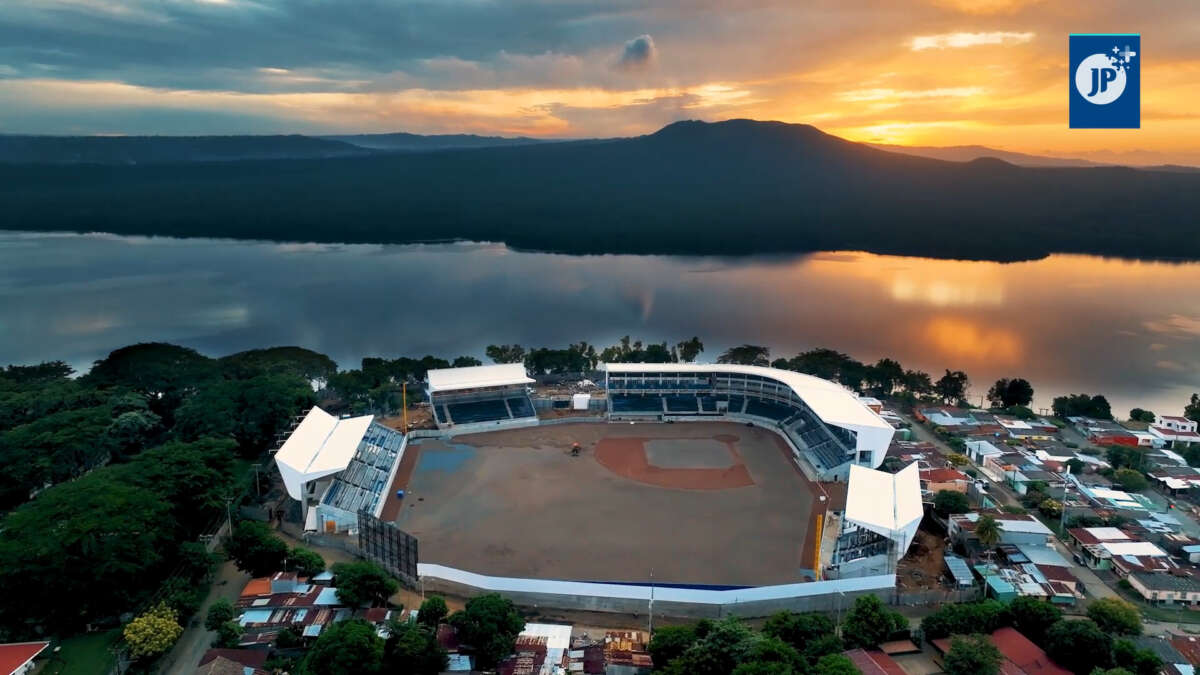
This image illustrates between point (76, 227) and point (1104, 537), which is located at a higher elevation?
point (76, 227)

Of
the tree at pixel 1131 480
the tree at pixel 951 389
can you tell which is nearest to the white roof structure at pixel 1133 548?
the tree at pixel 1131 480

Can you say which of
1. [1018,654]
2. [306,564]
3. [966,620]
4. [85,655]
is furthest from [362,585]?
[1018,654]

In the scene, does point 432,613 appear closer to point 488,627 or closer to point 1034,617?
point 488,627

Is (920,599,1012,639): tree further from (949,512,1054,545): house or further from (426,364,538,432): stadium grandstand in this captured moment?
(426,364,538,432): stadium grandstand

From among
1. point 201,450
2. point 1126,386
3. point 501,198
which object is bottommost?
point 1126,386

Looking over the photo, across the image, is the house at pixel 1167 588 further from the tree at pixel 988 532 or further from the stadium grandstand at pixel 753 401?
the stadium grandstand at pixel 753 401

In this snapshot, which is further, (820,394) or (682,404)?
(682,404)

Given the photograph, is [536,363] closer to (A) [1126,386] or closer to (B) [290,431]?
(B) [290,431]

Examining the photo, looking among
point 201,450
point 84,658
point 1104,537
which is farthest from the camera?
point 201,450

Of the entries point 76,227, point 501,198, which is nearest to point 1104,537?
point 76,227
